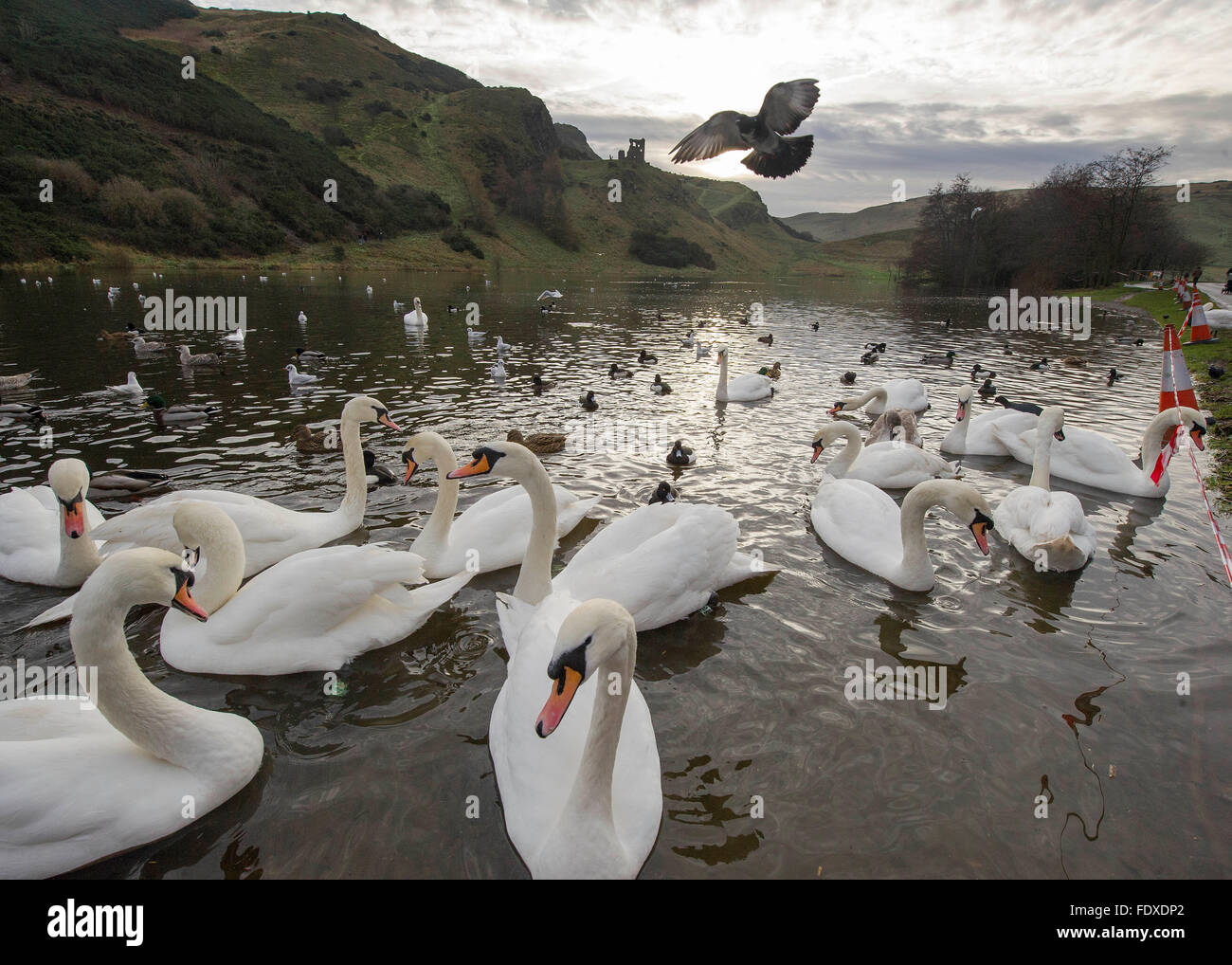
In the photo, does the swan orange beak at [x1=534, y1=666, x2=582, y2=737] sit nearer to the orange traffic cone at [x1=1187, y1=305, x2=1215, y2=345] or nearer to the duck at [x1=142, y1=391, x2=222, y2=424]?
the duck at [x1=142, y1=391, x2=222, y2=424]

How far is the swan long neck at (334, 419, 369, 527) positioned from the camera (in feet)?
23.8

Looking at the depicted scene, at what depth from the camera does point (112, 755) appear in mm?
3586

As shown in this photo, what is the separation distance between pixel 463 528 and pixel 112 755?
3758mm

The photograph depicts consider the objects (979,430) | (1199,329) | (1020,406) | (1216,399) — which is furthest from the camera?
(1199,329)

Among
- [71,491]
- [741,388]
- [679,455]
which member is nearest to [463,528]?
[71,491]

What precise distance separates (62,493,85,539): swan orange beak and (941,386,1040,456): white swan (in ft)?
41.1

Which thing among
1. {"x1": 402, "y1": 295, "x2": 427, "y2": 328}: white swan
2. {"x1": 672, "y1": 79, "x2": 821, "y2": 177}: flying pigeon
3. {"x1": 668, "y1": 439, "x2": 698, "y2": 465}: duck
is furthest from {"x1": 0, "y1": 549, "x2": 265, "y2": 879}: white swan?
{"x1": 402, "y1": 295, "x2": 427, "y2": 328}: white swan

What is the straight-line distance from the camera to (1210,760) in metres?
4.34

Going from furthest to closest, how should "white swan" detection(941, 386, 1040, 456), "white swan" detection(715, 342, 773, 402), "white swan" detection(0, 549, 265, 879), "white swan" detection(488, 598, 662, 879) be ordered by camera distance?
A: "white swan" detection(715, 342, 773, 402)
"white swan" detection(941, 386, 1040, 456)
"white swan" detection(0, 549, 265, 879)
"white swan" detection(488, 598, 662, 879)

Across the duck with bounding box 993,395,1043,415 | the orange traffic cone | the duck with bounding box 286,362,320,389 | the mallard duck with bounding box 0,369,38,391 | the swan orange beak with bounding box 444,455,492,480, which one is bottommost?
the swan orange beak with bounding box 444,455,492,480

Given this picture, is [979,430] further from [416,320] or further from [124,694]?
[416,320]

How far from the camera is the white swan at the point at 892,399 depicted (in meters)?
13.3
